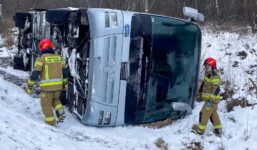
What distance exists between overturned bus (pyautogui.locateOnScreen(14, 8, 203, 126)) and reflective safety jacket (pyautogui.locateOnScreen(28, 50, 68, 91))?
11.4 inches

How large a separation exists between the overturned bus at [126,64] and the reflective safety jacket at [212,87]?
1.40ft

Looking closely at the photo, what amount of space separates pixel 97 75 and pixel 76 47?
76 centimetres

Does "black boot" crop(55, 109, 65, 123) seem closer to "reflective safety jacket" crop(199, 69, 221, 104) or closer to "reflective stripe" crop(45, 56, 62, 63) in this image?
"reflective stripe" crop(45, 56, 62, 63)

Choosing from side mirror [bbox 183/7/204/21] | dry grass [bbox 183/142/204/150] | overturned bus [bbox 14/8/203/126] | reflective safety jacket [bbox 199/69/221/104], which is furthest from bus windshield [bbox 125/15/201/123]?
dry grass [bbox 183/142/204/150]

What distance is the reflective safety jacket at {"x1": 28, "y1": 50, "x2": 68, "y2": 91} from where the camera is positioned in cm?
486

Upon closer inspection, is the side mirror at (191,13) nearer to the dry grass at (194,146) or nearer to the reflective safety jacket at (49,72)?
the dry grass at (194,146)

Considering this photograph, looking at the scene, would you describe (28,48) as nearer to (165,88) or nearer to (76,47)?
(76,47)

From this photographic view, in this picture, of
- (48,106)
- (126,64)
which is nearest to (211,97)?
(126,64)

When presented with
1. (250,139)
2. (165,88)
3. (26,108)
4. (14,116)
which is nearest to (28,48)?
(26,108)

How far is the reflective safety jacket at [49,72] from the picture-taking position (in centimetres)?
486

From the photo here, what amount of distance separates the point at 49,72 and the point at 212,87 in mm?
2944

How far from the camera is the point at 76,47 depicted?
5043mm

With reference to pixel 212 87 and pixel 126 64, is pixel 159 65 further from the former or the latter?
pixel 212 87

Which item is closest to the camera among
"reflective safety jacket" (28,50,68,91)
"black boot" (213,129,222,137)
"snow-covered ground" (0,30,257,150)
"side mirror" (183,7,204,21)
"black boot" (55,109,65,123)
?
"snow-covered ground" (0,30,257,150)
